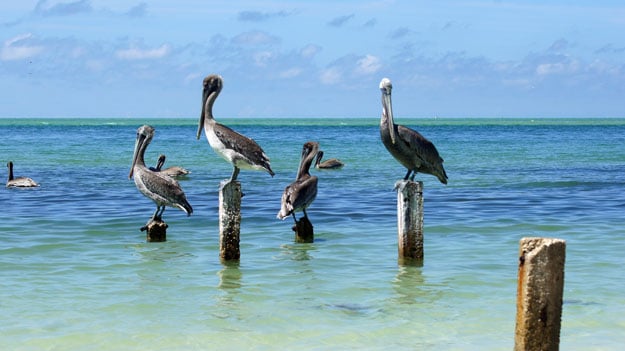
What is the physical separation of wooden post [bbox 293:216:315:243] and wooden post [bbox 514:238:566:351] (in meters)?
6.68

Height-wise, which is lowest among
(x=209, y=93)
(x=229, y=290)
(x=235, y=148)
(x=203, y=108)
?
(x=229, y=290)

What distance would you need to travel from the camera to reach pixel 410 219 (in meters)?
9.69

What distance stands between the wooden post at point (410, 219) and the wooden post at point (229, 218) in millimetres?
1642

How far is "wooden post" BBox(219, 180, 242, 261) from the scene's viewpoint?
962cm

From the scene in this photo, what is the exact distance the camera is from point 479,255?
11562 mm

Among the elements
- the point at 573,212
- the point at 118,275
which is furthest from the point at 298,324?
the point at 573,212

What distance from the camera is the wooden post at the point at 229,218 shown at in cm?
962

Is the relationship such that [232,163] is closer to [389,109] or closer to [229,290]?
[229,290]

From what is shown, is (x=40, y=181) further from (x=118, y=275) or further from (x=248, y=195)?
(x=118, y=275)

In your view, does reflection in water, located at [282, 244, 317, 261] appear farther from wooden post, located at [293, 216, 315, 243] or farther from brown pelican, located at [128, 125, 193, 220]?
brown pelican, located at [128, 125, 193, 220]

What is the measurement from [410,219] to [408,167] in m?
0.83

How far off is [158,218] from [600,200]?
31.5 ft

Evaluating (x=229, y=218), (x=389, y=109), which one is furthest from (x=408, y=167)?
(x=229, y=218)

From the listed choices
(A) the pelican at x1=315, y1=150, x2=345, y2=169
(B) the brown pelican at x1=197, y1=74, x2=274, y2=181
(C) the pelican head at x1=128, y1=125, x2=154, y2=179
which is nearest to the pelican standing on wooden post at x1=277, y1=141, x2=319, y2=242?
(B) the brown pelican at x1=197, y1=74, x2=274, y2=181
